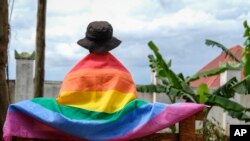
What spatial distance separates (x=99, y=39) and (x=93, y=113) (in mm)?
487

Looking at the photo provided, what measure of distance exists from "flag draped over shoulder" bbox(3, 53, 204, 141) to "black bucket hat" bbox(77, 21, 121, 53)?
7.5 inches

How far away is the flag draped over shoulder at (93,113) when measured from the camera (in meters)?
2.91

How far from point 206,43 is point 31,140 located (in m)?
8.23

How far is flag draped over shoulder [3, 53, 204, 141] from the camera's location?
2.91m

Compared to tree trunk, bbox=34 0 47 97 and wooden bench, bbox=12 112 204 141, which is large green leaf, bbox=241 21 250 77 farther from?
wooden bench, bbox=12 112 204 141

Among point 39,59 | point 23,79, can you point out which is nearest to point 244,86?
point 39,59

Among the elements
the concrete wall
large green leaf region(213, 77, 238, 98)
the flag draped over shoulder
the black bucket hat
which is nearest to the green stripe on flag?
the flag draped over shoulder

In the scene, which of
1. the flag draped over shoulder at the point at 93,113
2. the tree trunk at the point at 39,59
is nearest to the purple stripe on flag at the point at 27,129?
the flag draped over shoulder at the point at 93,113

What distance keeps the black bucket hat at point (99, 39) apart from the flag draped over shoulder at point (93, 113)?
0.19 meters

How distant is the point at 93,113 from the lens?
297cm

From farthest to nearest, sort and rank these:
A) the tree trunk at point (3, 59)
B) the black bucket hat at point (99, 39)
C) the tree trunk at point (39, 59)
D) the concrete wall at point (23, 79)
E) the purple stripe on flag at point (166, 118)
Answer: the concrete wall at point (23, 79) → the tree trunk at point (39, 59) → the tree trunk at point (3, 59) → the black bucket hat at point (99, 39) → the purple stripe on flag at point (166, 118)

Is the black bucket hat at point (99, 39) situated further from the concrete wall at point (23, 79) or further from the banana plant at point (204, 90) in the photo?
the concrete wall at point (23, 79)

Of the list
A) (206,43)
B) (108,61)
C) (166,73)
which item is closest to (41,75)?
(166,73)

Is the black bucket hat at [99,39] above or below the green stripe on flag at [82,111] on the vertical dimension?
above
